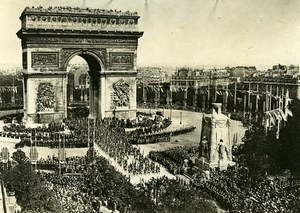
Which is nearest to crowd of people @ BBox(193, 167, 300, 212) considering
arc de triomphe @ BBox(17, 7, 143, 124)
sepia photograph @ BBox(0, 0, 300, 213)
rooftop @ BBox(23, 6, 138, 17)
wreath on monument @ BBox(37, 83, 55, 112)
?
sepia photograph @ BBox(0, 0, 300, 213)

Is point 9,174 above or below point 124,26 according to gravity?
below

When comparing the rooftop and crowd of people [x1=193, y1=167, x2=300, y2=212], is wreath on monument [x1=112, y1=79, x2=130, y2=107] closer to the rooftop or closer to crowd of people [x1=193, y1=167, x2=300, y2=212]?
the rooftop

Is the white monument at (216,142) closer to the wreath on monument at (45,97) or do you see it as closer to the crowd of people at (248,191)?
the crowd of people at (248,191)

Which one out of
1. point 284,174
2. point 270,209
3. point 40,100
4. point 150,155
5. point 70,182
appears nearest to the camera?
point 270,209

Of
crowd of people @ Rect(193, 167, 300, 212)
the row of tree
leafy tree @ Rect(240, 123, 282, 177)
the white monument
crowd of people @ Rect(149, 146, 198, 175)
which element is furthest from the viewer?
crowd of people @ Rect(149, 146, 198, 175)

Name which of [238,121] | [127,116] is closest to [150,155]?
[127,116]

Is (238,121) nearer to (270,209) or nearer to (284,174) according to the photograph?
(284,174)

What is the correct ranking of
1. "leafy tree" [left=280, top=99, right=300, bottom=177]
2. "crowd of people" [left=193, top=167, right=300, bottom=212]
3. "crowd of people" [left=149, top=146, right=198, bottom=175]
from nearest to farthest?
"crowd of people" [left=193, top=167, right=300, bottom=212] < "leafy tree" [left=280, top=99, right=300, bottom=177] < "crowd of people" [left=149, top=146, right=198, bottom=175]

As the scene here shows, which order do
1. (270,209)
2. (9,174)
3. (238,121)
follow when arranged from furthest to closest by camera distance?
(238,121) → (9,174) → (270,209)
